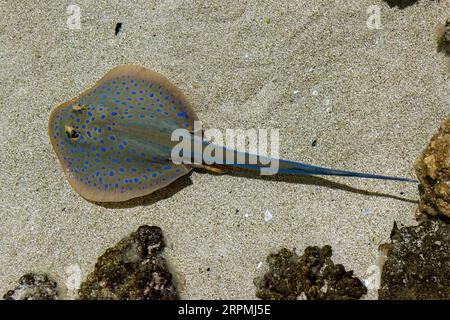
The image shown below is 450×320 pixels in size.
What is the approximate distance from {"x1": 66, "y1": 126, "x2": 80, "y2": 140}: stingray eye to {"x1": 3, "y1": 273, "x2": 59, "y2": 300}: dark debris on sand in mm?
1284

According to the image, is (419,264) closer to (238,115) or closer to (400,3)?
(238,115)

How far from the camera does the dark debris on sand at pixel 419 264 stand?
11.7 ft

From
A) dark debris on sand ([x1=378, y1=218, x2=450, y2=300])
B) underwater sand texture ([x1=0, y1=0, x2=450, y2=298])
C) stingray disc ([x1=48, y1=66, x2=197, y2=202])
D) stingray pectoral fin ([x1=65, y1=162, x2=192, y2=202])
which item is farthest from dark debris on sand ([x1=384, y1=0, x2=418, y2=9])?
stingray pectoral fin ([x1=65, y1=162, x2=192, y2=202])

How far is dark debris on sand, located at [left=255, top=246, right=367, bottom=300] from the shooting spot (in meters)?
3.68

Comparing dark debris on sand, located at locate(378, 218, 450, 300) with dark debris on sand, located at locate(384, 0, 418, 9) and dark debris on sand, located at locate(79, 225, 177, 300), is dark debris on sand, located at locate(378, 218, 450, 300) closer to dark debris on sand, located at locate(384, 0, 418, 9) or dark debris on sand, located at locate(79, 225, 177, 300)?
dark debris on sand, located at locate(79, 225, 177, 300)

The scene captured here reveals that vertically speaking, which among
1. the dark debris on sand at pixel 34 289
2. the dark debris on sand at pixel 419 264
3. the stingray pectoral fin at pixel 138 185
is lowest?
the dark debris on sand at pixel 34 289

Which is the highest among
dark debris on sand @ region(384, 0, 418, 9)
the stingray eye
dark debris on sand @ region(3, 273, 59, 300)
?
dark debris on sand @ region(384, 0, 418, 9)

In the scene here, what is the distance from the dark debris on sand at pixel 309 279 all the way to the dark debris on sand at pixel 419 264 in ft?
0.87

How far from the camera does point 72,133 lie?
12.2 feet

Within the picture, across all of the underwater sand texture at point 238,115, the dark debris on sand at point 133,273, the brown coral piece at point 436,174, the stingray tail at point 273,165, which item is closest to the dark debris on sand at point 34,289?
Result: the underwater sand texture at point 238,115

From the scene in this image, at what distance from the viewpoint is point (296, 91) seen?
13.7ft

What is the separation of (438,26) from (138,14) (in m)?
2.93

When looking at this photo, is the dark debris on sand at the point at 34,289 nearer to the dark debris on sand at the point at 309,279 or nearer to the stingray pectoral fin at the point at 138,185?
the stingray pectoral fin at the point at 138,185

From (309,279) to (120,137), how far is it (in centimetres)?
202
